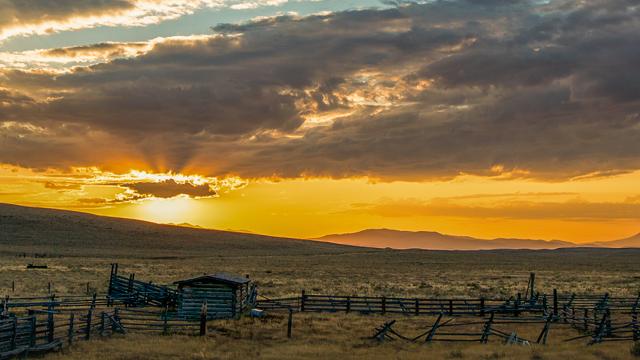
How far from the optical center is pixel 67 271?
69.6m

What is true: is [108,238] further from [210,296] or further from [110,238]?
[210,296]

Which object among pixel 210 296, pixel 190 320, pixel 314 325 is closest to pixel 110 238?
pixel 210 296

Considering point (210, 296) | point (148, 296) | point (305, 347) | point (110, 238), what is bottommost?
point (305, 347)

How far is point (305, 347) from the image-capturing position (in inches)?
1090

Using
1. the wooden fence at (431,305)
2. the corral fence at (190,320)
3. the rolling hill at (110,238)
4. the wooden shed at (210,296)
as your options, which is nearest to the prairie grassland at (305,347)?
the corral fence at (190,320)

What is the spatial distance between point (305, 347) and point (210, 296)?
10742mm

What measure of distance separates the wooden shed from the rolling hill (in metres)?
80.5

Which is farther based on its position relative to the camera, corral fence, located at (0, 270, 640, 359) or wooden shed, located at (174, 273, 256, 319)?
wooden shed, located at (174, 273, 256, 319)

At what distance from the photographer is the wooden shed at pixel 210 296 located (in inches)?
1441

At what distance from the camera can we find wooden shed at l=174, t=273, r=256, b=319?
36.6 metres

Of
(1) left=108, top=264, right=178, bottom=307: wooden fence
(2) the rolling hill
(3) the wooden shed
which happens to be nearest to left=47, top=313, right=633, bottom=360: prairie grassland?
(3) the wooden shed

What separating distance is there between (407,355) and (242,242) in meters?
150

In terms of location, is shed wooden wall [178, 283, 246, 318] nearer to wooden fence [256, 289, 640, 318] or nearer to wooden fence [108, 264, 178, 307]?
wooden fence [256, 289, 640, 318]

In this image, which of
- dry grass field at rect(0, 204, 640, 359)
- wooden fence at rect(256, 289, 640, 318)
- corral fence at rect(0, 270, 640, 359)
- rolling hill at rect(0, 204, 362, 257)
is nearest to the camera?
corral fence at rect(0, 270, 640, 359)
